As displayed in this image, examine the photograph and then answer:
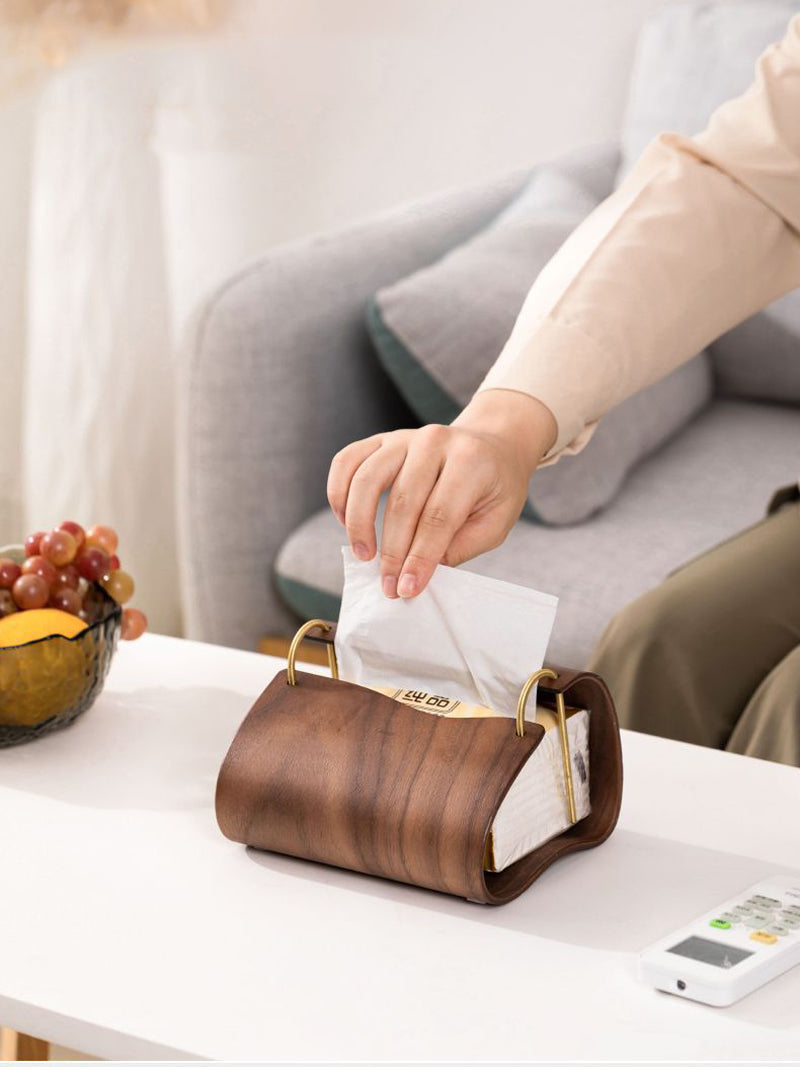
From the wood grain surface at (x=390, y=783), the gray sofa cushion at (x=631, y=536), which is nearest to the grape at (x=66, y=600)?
the wood grain surface at (x=390, y=783)

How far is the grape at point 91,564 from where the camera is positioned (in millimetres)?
979

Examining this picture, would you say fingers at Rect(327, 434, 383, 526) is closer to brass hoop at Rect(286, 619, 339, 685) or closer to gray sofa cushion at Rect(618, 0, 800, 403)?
brass hoop at Rect(286, 619, 339, 685)

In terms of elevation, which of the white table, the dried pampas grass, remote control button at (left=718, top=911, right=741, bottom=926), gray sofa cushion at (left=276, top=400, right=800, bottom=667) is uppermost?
the dried pampas grass

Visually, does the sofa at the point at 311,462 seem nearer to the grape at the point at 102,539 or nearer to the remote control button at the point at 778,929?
the grape at the point at 102,539

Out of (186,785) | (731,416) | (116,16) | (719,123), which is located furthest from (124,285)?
(186,785)

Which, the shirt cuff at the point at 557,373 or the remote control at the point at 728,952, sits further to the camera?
the shirt cuff at the point at 557,373

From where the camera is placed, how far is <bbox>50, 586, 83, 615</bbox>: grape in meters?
0.95

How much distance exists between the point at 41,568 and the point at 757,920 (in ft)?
1.71

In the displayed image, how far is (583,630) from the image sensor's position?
1.51 m

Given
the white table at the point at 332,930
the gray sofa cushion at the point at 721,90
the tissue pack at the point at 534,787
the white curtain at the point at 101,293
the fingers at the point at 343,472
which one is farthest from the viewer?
the white curtain at the point at 101,293

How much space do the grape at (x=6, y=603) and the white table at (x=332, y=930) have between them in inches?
3.6

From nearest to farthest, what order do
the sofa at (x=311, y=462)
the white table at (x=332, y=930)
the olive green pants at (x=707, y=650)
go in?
the white table at (x=332, y=930), the olive green pants at (x=707, y=650), the sofa at (x=311, y=462)

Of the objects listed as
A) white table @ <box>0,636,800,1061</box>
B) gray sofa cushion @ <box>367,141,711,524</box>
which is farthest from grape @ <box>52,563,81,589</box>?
gray sofa cushion @ <box>367,141,711,524</box>

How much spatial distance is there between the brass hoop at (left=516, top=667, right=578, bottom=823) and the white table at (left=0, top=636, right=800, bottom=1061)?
0.04 metres
